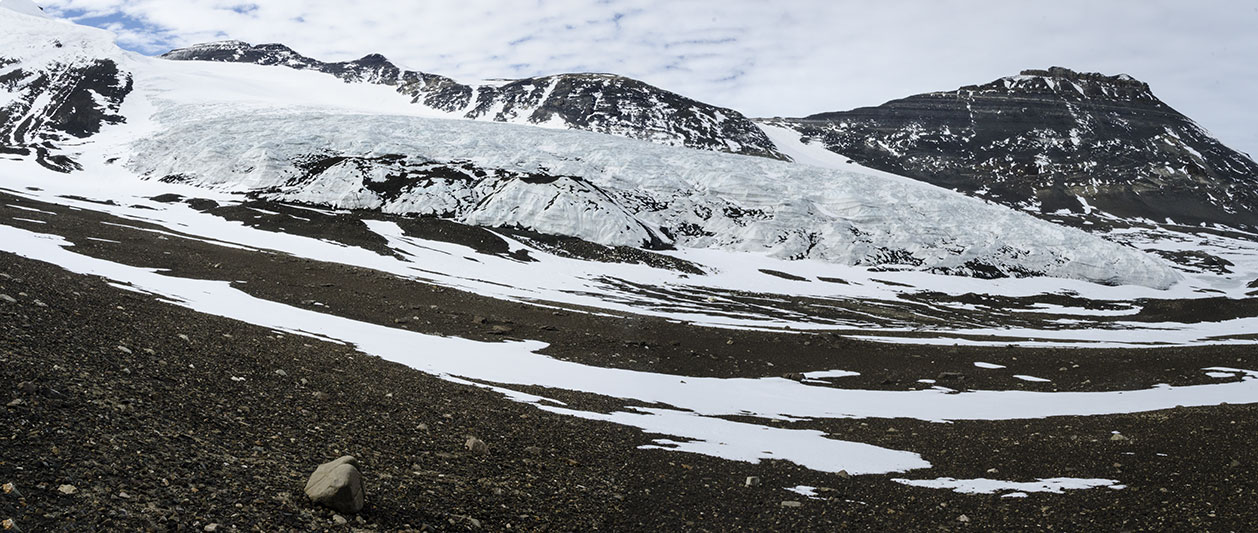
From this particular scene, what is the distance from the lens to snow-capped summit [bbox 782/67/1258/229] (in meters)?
145

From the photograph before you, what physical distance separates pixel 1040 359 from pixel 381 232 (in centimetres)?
4388

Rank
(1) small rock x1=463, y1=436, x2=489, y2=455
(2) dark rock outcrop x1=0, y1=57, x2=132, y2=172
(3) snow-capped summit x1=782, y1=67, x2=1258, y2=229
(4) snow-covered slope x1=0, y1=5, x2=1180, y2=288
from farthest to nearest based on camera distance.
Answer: (3) snow-capped summit x1=782, y1=67, x2=1258, y2=229 → (2) dark rock outcrop x1=0, y1=57, x2=132, y2=172 → (4) snow-covered slope x1=0, y1=5, x2=1180, y2=288 → (1) small rock x1=463, y1=436, x2=489, y2=455

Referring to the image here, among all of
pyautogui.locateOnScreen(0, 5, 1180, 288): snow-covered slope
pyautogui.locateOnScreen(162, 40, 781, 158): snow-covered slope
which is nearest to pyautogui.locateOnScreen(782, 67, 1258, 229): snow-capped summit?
pyautogui.locateOnScreen(162, 40, 781, 158): snow-covered slope

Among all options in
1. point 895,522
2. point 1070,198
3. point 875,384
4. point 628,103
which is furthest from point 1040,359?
point 1070,198

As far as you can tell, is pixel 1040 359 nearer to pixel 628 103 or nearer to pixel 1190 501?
pixel 1190 501

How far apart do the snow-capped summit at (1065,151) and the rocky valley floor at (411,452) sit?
137 meters

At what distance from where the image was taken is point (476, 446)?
11523 millimetres

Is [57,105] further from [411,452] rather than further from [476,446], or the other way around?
[411,452]

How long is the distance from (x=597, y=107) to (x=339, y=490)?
142 m

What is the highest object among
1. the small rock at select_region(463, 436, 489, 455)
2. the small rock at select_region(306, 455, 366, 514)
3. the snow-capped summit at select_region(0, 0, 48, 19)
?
the snow-capped summit at select_region(0, 0, 48, 19)

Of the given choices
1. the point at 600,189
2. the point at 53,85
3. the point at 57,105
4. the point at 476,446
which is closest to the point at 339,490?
the point at 476,446

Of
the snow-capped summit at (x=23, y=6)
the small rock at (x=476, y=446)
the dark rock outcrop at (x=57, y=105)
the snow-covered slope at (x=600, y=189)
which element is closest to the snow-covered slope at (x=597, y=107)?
the dark rock outcrop at (x=57, y=105)

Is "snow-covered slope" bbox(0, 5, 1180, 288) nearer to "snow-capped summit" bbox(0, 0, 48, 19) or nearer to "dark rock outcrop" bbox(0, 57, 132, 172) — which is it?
"dark rock outcrop" bbox(0, 57, 132, 172)

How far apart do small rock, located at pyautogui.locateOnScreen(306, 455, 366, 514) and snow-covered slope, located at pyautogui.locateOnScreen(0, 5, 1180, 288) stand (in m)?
52.4
